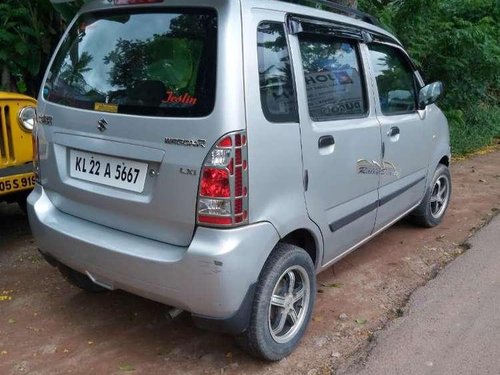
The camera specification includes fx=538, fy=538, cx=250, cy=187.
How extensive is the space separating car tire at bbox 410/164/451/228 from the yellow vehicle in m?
3.34

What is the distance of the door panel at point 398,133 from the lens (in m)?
3.80

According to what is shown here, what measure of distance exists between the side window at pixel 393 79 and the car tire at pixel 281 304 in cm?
144

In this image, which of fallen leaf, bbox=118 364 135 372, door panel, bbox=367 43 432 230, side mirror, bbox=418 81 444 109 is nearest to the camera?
fallen leaf, bbox=118 364 135 372

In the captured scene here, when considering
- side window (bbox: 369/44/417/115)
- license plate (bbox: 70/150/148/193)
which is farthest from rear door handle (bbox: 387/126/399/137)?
license plate (bbox: 70/150/148/193)

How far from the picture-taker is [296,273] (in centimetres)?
305

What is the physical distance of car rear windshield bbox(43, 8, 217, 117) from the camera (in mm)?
2539

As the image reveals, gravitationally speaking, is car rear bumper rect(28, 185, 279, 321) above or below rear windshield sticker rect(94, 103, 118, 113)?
below

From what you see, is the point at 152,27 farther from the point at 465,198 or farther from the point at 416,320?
the point at 465,198

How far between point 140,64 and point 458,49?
8.53 meters

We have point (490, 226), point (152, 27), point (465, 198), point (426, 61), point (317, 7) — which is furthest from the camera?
point (426, 61)

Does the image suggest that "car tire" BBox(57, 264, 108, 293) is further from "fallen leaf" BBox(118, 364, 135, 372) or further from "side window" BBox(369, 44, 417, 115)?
"side window" BBox(369, 44, 417, 115)

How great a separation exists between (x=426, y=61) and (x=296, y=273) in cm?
814

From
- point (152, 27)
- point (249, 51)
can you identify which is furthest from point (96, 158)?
point (249, 51)

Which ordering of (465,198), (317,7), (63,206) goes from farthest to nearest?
(465,198), (317,7), (63,206)
